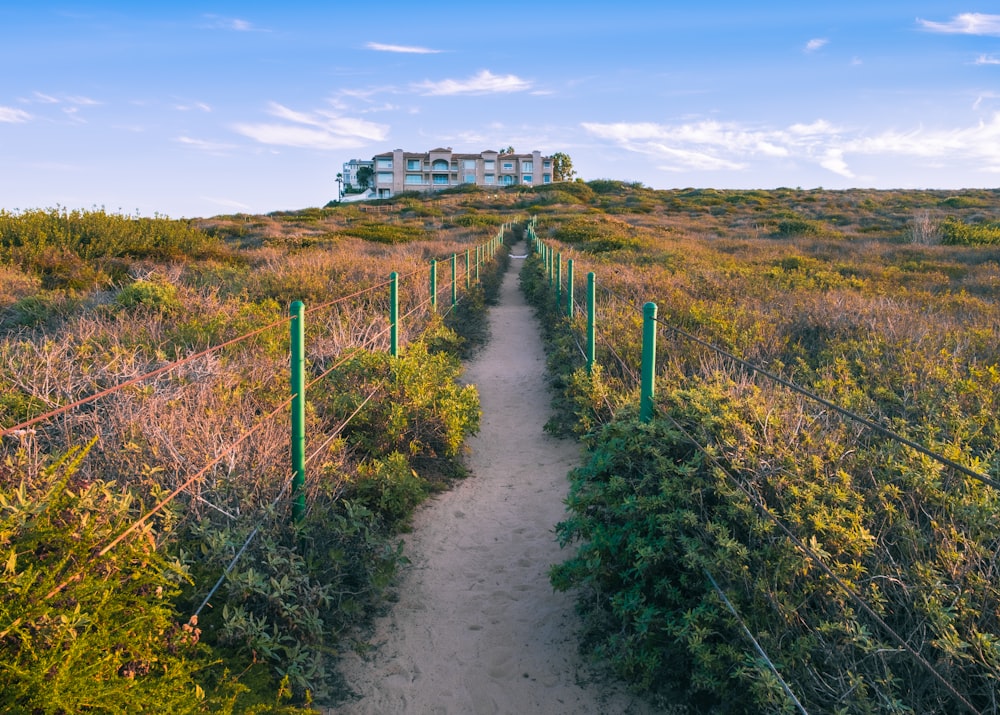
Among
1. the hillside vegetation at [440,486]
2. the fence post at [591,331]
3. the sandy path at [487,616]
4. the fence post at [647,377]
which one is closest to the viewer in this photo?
the hillside vegetation at [440,486]

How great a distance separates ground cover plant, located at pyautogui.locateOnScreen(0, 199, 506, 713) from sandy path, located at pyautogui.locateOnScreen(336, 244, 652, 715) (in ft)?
0.70

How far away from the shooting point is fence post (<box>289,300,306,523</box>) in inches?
166

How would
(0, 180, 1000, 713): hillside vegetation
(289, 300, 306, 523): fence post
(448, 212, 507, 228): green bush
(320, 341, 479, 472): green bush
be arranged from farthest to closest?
(448, 212, 507, 228): green bush → (320, 341, 479, 472): green bush → (289, 300, 306, 523): fence post → (0, 180, 1000, 713): hillside vegetation

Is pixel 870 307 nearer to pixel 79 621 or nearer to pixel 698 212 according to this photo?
pixel 79 621

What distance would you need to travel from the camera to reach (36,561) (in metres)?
2.39

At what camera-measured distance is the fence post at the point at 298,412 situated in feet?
13.8

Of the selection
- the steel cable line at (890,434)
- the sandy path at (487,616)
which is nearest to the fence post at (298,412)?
the sandy path at (487,616)

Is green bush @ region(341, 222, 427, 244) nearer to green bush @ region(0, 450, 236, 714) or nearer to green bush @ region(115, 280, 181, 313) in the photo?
green bush @ region(115, 280, 181, 313)

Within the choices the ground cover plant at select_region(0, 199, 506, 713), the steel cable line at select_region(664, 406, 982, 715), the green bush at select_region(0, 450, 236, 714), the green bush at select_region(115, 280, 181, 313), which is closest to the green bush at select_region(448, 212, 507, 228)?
the green bush at select_region(115, 280, 181, 313)

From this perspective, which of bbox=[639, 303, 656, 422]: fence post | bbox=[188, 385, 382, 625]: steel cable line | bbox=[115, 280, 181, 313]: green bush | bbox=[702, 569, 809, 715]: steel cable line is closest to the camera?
bbox=[702, 569, 809, 715]: steel cable line

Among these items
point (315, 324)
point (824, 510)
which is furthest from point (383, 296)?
point (824, 510)

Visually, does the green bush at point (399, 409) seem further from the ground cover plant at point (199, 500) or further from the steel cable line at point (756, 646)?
the steel cable line at point (756, 646)

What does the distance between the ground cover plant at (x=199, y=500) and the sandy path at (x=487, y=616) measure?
212 mm

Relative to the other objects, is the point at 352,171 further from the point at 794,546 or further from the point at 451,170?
the point at 794,546
